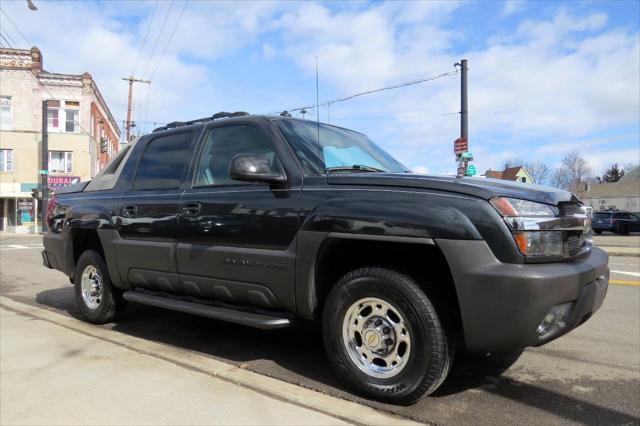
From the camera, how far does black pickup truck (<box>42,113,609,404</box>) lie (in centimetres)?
297

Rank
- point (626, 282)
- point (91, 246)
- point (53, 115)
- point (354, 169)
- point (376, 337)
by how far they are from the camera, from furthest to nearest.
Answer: point (53, 115), point (626, 282), point (91, 246), point (354, 169), point (376, 337)

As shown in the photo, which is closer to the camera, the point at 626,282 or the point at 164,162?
the point at 164,162

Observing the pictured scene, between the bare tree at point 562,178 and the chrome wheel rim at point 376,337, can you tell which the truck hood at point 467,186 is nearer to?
the chrome wheel rim at point 376,337

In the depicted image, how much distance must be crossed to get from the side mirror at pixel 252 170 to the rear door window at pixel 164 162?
1123 mm

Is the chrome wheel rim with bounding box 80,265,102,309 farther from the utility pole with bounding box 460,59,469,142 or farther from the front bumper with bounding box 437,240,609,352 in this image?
the utility pole with bounding box 460,59,469,142

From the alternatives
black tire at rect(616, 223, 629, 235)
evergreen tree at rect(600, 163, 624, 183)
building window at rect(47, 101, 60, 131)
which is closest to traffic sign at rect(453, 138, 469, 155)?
black tire at rect(616, 223, 629, 235)

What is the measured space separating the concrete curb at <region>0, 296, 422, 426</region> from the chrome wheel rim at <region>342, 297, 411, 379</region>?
27 cm

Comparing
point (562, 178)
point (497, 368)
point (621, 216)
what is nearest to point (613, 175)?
point (562, 178)

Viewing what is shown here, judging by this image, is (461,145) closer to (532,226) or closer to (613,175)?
(532,226)

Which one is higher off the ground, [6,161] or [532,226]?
[6,161]

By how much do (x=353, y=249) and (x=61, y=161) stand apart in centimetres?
3747

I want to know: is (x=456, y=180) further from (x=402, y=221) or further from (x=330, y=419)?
(x=330, y=419)

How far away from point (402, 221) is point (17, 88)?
38592 millimetres

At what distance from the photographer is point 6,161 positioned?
115 ft
